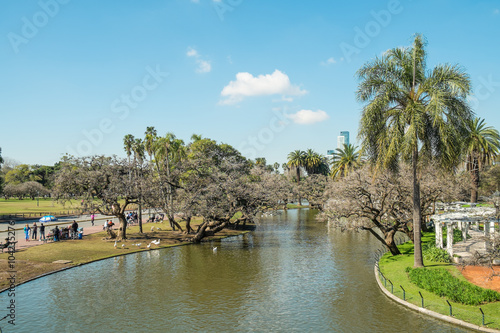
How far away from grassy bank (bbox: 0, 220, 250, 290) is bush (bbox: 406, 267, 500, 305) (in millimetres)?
Result: 28269

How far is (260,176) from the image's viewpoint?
7369 centimetres

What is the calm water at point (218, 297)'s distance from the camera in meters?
18.5

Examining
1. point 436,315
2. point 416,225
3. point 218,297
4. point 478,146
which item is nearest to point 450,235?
point 416,225


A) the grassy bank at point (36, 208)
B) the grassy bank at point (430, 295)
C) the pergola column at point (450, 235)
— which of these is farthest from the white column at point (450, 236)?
the grassy bank at point (36, 208)

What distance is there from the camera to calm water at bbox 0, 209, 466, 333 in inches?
727

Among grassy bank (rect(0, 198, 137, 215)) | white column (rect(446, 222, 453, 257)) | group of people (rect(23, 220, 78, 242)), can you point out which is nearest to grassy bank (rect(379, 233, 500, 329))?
white column (rect(446, 222, 453, 257))

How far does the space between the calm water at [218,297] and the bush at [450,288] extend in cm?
270

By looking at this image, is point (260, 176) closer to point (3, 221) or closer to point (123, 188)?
point (123, 188)

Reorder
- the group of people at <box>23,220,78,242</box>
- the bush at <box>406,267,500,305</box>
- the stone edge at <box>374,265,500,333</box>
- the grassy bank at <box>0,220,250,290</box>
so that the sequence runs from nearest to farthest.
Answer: the stone edge at <box>374,265,500,333</box>, the bush at <box>406,267,500,305</box>, the grassy bank at <box>0,220,250,290</box>, the group of people at <box>23,220,78,242</box>

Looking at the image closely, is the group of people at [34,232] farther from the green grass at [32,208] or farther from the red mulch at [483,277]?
the red mulch at [483,277]

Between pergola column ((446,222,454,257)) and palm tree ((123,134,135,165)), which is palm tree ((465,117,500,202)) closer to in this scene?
pergola column ((446,222,454,257))

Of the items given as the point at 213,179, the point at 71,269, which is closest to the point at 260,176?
the point at 213,179

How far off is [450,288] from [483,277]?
17.6 feet

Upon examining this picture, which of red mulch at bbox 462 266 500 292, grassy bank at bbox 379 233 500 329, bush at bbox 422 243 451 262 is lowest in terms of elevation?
grassy bank at bbox 379 233 500 329
